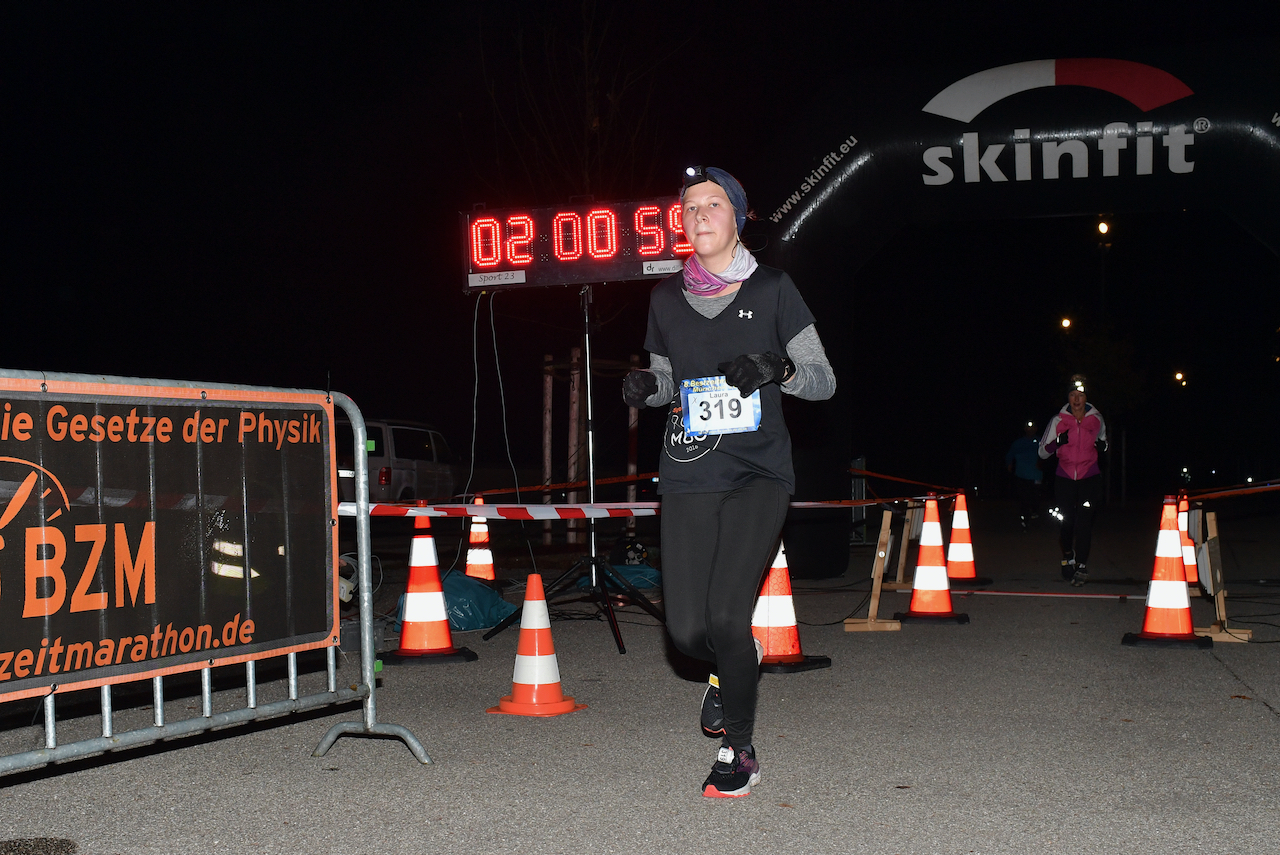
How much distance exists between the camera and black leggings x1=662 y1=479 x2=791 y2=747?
4062 mm

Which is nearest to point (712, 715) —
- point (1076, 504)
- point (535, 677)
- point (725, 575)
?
point (725, 575)

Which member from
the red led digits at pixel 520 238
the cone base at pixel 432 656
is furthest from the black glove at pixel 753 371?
the red led digits at pixel 520 238

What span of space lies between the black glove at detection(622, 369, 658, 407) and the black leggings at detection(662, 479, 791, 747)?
1.34 feet

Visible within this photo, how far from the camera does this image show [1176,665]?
675 cm

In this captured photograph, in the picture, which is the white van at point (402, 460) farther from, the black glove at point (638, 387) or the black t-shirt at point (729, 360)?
the black t-shirt at point (729, 360)

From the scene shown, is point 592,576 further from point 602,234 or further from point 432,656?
point 602,234

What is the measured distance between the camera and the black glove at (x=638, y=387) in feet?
14.4

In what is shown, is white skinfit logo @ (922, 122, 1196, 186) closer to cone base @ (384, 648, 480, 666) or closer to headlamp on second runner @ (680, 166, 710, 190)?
cone base @ (384, 648, 480, 666)

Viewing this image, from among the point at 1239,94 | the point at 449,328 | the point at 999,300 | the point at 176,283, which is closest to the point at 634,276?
the point at 1239,94

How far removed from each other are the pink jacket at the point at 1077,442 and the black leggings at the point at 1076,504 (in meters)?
0.07

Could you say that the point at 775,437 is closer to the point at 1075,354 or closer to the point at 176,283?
the point at 176,283

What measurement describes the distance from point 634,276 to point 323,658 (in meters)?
3.51

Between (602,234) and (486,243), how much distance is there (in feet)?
3.23

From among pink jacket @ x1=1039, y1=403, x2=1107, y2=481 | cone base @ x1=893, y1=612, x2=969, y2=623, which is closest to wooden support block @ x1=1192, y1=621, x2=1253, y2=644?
cone base @ x1=893, y1=612, x2=969, y2=623
